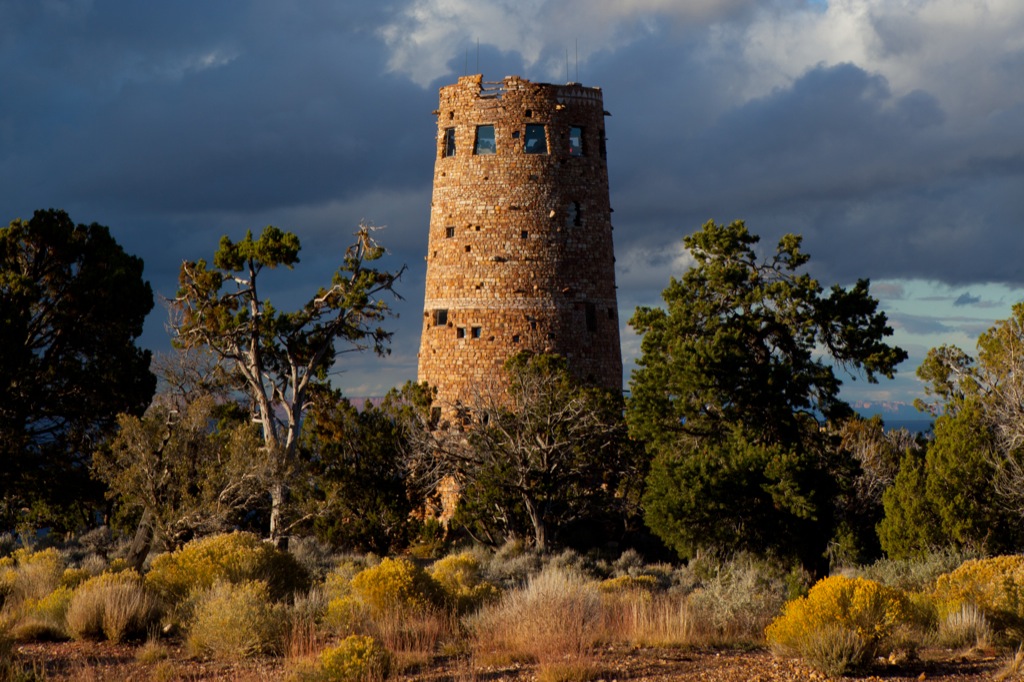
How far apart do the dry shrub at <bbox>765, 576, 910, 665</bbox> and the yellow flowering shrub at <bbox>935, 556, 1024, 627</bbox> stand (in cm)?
189

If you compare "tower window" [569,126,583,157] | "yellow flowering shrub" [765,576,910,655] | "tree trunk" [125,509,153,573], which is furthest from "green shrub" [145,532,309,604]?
"tower window" [569,126,583,157]

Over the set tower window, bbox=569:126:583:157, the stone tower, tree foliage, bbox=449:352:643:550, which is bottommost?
tree foliage, bbox=449:352:643:550

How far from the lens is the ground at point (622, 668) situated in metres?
14.2

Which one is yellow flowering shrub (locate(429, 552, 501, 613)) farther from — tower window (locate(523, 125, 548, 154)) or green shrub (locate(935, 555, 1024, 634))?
tower window (locate(523, 125, 548, 154))

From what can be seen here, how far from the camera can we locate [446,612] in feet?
59.5

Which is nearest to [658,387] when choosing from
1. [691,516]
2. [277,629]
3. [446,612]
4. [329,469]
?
[691,516]

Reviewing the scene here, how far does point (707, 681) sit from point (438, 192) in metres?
29.0

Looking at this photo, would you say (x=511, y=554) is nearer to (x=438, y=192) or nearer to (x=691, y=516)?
(x=691, y=516)

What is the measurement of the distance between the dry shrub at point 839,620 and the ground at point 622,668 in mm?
275

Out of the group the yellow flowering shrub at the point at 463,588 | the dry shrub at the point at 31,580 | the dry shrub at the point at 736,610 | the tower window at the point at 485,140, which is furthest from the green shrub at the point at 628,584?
the tower window at the point at 485,140

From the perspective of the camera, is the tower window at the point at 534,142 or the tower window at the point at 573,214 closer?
the tower window at the point at 573,214

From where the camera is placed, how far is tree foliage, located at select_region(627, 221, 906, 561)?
2927 centimetres

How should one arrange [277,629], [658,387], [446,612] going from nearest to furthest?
[277,629]
[446,612]
[658,387]

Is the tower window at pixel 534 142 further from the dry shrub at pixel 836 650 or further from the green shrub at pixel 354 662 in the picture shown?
the dry shrub at pixel 836 650
